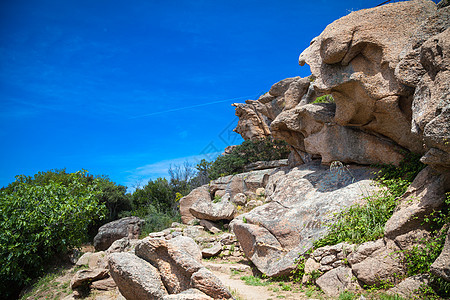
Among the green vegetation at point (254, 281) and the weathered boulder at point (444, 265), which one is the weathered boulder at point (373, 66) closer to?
the weathered boulder at point (444, 265)

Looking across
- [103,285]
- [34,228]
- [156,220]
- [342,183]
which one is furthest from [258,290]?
[156,220]

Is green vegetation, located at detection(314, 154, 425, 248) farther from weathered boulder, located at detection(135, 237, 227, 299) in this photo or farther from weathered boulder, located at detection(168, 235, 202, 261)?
weathered boulder, located at detection(135, 237, 227, 299)

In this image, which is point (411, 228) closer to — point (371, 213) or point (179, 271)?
point (371, 213)

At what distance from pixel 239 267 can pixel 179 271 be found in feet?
14.6

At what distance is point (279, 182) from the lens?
11.9 metres

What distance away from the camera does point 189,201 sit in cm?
1780

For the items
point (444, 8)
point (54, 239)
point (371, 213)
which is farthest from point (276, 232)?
point (54, 239)

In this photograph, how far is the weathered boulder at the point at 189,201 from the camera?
17.4 meters

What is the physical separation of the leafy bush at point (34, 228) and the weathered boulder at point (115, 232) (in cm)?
277

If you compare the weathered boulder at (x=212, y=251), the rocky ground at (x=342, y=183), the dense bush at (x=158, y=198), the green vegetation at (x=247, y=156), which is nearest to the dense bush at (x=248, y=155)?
the green vegetation at (x=247, y=156)

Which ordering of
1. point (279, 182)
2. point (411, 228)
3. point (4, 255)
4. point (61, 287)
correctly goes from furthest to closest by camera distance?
1. point (279, 182)
2. point (4, 255)
3. point (61, 287)
4. point (411, 228)

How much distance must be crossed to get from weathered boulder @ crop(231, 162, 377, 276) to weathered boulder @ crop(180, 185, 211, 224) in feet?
24.9

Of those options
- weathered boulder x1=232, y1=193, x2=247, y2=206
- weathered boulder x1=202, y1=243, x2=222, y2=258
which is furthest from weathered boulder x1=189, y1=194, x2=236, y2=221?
weathered boulder x1=202, y1=243, x2=222, y2=258

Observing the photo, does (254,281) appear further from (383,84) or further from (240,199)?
Answer: (240,199)
